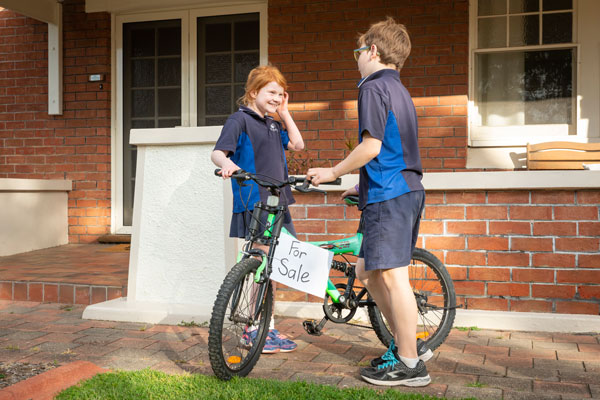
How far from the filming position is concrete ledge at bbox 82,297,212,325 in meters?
4.46

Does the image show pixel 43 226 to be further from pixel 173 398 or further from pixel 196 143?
pixel 173 398

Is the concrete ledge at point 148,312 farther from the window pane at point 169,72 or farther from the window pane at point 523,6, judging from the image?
the window pane at point 523,6

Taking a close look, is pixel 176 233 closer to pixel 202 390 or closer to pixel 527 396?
pixel 202 390

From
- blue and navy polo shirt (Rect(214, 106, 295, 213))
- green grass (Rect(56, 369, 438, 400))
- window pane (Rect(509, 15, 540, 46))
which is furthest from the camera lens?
window pane (Rect(509, 15, 540, 46))

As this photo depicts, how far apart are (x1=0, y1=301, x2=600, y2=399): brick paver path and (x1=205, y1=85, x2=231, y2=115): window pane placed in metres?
3.81

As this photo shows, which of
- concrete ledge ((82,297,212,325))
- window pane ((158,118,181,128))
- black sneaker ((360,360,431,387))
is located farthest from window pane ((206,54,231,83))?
black sneaker ((360,360,431,387))

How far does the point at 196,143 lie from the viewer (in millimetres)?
4574

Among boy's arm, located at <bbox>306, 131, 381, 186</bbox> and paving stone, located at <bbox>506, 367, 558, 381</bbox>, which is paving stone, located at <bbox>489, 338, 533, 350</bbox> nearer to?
paving stone, located at <bbox>506, 367, 558, 381</bbox>

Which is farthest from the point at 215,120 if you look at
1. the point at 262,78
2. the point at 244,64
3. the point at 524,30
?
the point at 262,78

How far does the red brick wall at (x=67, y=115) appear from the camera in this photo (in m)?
8.09

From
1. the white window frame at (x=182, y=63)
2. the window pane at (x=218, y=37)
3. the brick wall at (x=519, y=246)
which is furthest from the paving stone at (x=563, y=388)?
the window pane at (x=218, y=37)

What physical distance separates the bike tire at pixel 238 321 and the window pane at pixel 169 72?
5253 mm

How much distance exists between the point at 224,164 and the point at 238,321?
0.77 meters

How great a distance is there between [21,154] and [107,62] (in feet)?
5.45
